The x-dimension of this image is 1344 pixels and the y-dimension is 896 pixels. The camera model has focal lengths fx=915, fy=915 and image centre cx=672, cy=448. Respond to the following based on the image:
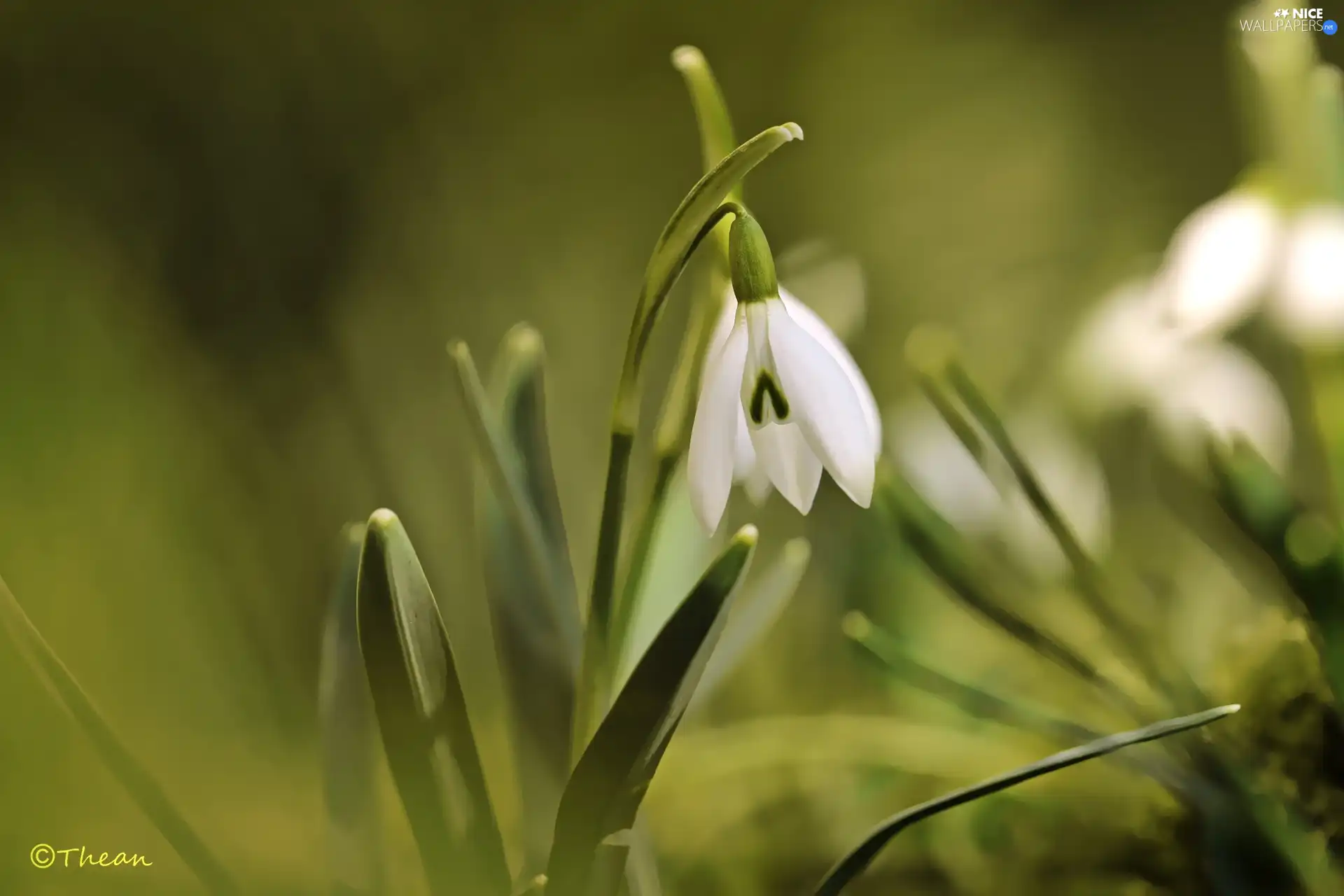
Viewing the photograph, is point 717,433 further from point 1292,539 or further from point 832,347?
point 1292,539

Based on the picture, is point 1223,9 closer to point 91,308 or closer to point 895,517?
point 895,517

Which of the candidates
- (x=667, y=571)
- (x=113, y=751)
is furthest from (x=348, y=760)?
(x=667, y=571)

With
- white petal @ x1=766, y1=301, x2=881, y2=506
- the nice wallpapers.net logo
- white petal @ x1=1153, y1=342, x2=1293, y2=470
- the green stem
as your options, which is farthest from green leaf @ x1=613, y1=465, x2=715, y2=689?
the nice wallpapers.net logo

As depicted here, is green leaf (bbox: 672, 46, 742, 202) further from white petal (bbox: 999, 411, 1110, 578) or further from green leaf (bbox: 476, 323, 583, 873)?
white petal (bbox: 999, 411, 1110, 578)

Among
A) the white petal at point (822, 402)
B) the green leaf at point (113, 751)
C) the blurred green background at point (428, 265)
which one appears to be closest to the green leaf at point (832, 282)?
the blurred green background at point (428, 265)

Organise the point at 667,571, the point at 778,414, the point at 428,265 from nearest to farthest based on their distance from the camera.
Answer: the point at 778,414 < the point at 667,571 < the point at 428,265

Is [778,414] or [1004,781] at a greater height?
[778,414]
